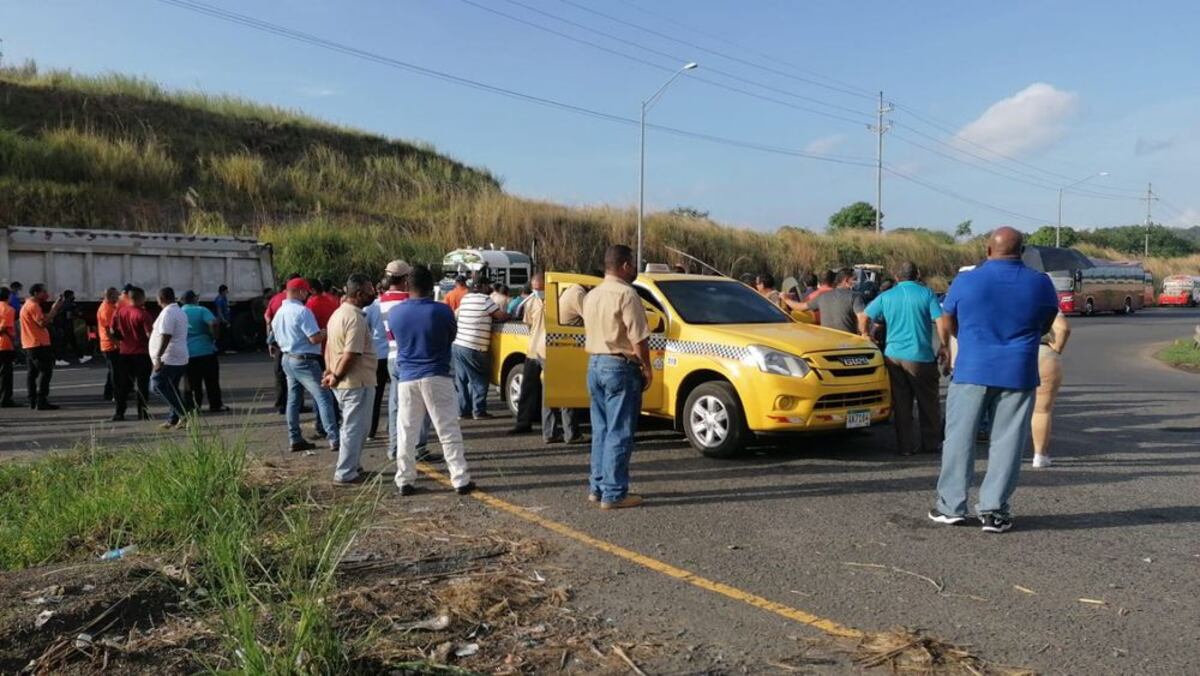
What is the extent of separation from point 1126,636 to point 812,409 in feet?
12.5

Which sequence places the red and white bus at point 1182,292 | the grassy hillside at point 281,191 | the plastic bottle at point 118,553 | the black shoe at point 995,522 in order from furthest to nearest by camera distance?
the red and white bus at point 1182,292 < the grassy hillside at point 281,191 < the black shoe at point 995,522 < the plastic bottle at point 118,553

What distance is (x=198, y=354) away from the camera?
1112 cm

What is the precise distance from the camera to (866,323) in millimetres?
9422

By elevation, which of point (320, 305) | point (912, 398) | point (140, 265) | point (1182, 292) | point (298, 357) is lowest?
point (912, 398)

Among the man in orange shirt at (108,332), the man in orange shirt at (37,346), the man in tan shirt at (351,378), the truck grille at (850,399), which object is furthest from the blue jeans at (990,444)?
the man in orange shirt at (37,346)

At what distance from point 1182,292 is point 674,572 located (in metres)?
61.7

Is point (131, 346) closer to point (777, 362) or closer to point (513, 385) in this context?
point (513, 385)

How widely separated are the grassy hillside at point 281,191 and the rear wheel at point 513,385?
1878cm

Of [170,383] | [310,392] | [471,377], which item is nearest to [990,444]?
[471,377]

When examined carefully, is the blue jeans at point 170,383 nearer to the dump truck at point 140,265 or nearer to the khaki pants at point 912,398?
the khaki pants at point 912,398

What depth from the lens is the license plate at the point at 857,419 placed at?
320 inches

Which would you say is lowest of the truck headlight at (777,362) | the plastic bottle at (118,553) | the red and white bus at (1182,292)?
the plastic bottle at (118,553)

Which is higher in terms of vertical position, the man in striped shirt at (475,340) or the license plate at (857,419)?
the man in striped shirt at (475,340)

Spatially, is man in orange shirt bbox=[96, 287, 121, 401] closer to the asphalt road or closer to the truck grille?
the asphalt road
